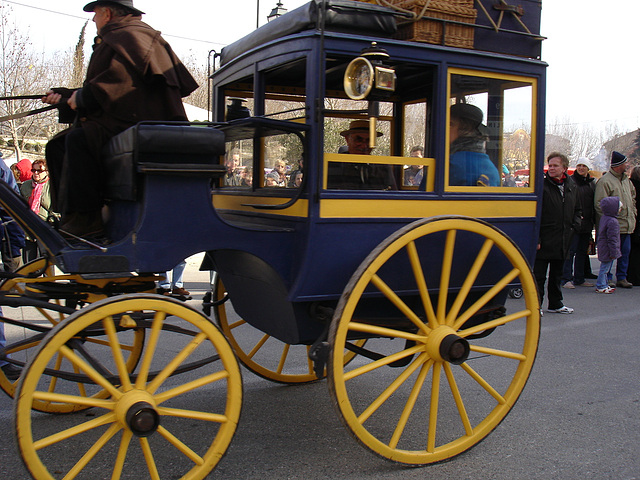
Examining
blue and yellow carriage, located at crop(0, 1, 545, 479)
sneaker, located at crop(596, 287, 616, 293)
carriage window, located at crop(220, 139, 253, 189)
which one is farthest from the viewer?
sneaker, located at crop(596, 287, 616, 293)

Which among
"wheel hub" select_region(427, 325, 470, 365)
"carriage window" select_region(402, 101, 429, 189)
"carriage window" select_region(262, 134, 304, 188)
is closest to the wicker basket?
"carriage window" select_region(402, 101, 429, 189)

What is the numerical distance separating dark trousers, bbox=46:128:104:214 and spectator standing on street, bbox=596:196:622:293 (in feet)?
23.8

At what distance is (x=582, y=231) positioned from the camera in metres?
8.74

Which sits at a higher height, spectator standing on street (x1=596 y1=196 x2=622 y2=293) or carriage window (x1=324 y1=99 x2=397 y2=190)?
carriage window (x1=324 y1=99 x2=397 y2=190)

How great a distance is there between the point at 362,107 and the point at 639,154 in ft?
153

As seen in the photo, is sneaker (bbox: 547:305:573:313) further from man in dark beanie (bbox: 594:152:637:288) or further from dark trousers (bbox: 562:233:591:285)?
man in dark beanie (bbox: 594:152:637:288)

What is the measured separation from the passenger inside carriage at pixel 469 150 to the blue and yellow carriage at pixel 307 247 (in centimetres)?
5

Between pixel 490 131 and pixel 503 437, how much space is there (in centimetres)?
166

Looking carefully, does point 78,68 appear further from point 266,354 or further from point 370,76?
point 370,76

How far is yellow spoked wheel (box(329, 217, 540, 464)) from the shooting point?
8.75ft

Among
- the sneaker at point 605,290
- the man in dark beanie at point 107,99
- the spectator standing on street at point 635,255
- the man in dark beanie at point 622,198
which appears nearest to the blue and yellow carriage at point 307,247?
the man in dark beanie at point 107,99

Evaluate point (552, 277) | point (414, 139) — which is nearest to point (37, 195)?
point (414, 139)

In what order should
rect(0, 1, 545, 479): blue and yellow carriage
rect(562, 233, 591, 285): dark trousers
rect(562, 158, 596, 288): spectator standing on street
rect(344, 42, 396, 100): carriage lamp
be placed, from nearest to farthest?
rect(0, 1, 545, 479): blue and yellow carriage
rect(344, 42, 396, 100): carriage lamp
rect(562, 158, 596, 288): spectator standing on street
rect(562, 233, 591, 285): dark trousers

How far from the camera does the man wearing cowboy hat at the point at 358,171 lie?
116 inches
